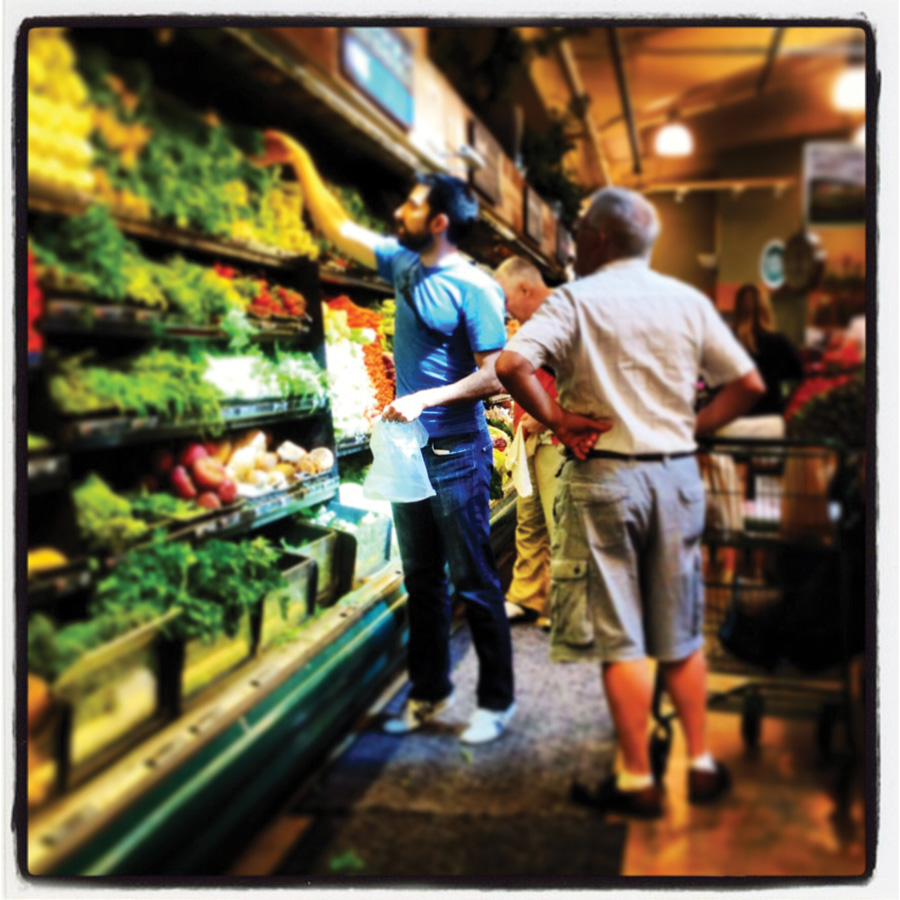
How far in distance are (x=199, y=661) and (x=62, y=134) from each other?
1.07 m

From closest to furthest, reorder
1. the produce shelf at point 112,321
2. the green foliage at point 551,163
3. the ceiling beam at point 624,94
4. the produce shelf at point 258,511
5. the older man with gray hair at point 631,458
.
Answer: the produce shelf at point 112,321
the produce shelf at point 258,511
the older man with gray hair at point 631,458
the ceiling beam at point 624,94
the green foliage at point 551,163

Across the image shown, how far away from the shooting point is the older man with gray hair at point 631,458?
6.41 ft

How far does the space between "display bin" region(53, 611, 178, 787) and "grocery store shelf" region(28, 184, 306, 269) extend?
2.55ft

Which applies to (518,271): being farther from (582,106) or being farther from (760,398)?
(760,398)

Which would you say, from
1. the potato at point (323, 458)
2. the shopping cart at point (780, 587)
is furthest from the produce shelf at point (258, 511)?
the shopping cart at point (780, 587)

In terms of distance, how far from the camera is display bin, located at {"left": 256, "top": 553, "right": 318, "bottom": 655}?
196 centimetres

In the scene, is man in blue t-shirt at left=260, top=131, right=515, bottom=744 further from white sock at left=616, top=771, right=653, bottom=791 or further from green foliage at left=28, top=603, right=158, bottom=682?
green foliage at left=28, top=603, right=158, bottom=682

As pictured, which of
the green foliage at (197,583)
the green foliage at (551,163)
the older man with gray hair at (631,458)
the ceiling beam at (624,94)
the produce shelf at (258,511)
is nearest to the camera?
the green foliage at (197,583)

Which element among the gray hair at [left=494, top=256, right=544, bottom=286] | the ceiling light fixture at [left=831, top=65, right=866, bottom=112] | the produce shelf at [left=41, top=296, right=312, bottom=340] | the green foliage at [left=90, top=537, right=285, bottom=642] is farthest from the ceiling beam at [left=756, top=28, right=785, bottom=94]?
the green foliage at [left=90, top=537, right=285, bottom=642]

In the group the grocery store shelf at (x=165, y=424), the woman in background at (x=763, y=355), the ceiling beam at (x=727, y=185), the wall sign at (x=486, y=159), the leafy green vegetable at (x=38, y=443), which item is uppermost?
the wall sign at (x=486, y=159)

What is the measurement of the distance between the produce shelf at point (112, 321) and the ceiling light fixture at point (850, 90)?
154 centimetres

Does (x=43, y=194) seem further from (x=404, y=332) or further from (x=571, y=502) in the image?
(x=571, y=502)

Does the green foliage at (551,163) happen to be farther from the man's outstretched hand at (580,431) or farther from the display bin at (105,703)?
the display bin at (105,703)

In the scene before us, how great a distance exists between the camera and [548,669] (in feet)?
6.76
